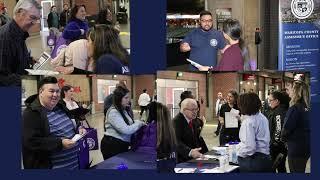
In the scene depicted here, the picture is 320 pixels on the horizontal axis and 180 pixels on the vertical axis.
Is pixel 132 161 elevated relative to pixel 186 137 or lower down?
lower down

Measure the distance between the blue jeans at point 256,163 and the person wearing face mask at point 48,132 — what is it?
1171 mm

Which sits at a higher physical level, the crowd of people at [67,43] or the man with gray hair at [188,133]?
the crowd of people at [67,43]

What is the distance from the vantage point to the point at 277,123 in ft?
12.3

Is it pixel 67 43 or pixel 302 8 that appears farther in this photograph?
pixel 67 43

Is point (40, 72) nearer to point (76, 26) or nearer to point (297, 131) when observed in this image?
point (76, 26)

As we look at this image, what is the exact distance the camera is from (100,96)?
380cm

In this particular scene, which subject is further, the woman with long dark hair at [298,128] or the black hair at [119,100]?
the black hair at [119,100]

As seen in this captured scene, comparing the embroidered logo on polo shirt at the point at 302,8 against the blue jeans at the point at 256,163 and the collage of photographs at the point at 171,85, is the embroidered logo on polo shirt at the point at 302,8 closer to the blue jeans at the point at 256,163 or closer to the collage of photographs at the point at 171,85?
the collage of photographs at the point at 171,85

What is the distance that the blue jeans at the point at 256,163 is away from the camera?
3.74 m

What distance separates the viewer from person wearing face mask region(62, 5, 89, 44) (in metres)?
3.79

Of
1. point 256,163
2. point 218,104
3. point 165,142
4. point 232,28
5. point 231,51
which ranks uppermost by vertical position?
point 232,28

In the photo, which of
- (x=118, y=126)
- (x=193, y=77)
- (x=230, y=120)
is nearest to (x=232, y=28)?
(x=193, y=77)

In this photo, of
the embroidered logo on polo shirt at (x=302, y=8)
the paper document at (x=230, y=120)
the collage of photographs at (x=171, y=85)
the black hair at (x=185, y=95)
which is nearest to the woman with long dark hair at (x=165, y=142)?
the collage of photographs at (x=171, y=85)

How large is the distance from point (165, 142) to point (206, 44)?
0.76 meters
